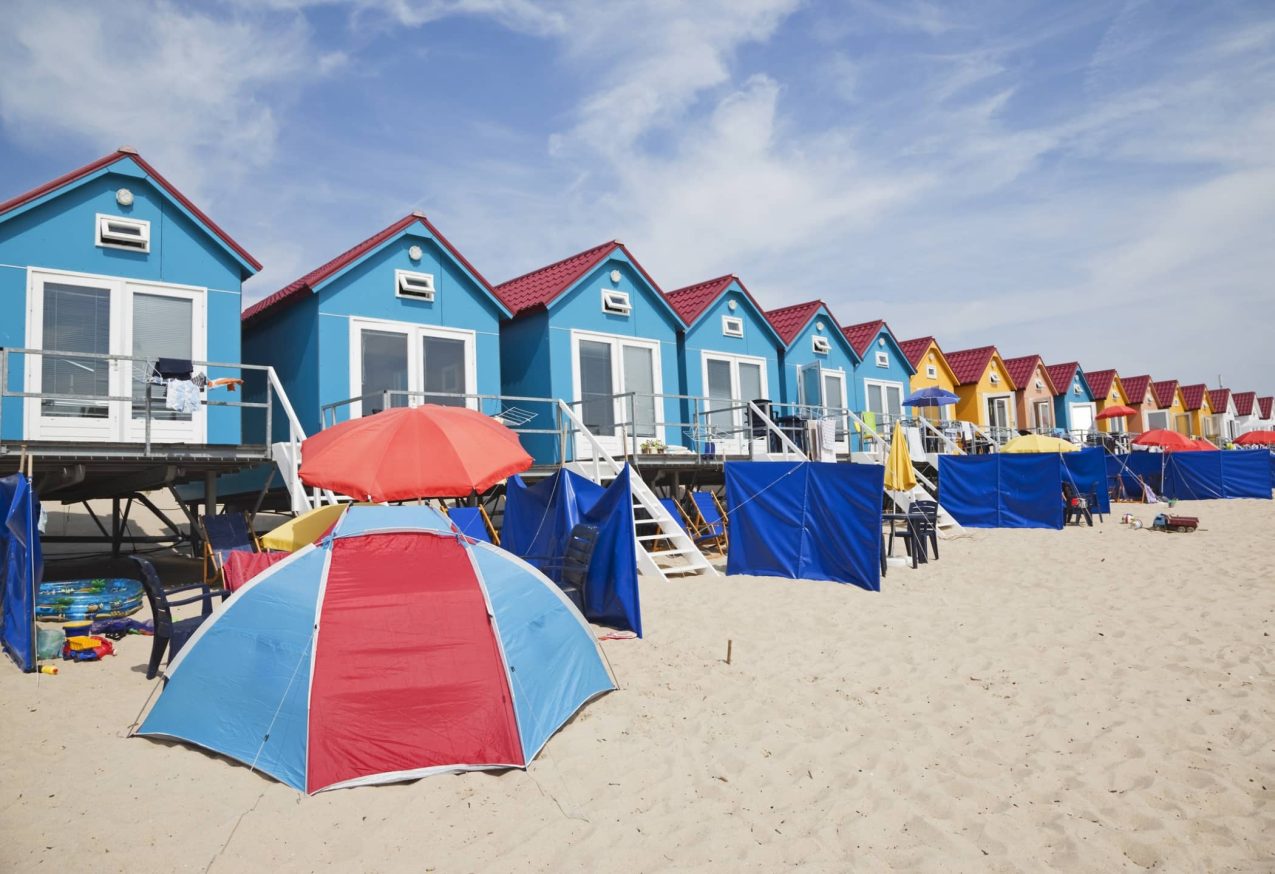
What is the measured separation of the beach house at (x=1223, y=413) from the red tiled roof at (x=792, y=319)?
40.6m

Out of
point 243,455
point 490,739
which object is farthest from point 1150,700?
point 243,455

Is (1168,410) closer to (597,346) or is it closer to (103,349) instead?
(597,346)

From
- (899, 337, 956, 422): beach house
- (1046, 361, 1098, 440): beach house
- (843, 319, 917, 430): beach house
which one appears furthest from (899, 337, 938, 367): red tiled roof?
(1046, 361, 1098, 440): beach house

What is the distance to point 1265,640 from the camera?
25.3 feet

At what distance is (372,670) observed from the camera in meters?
5.31

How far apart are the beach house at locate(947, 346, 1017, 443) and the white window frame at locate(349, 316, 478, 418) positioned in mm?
22179

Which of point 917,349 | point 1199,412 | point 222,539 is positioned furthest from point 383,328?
point 1199,412

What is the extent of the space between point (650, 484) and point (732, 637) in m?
8.46

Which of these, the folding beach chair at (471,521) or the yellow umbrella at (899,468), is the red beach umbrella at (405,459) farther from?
the yellow umbrella at (899,468)

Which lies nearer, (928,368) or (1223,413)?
(928,368)

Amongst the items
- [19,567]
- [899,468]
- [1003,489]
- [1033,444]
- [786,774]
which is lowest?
[786,774]

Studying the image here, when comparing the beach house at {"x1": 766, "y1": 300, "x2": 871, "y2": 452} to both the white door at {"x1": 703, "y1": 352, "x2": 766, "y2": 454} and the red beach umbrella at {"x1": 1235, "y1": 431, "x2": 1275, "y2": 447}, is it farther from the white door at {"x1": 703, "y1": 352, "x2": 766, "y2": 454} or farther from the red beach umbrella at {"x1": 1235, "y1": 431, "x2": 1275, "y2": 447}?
the red beach umbrella at {"x1": 1235, "y1": 431, "x2": 1275, "y2": 447}

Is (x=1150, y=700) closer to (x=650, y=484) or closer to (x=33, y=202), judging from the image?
(x=650, y=484)

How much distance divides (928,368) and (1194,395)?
30924 mm
